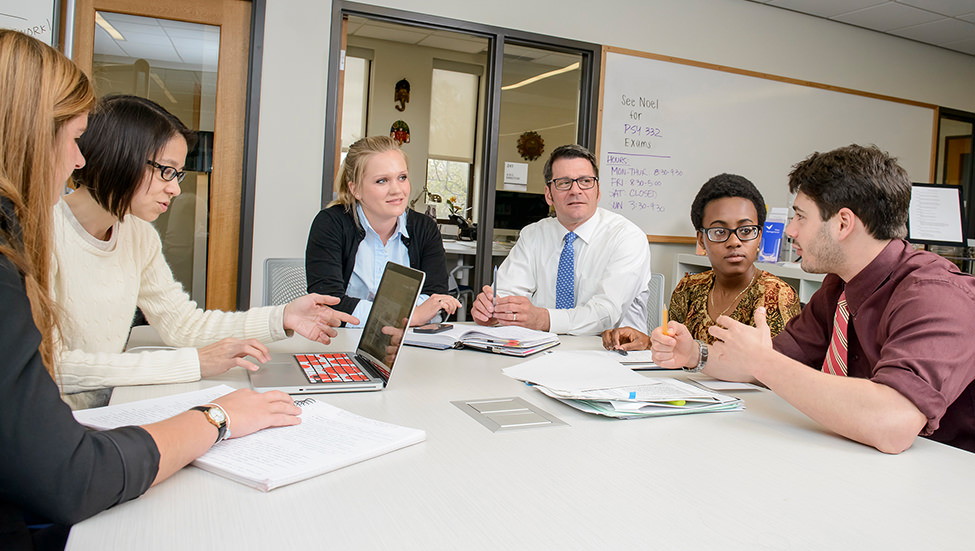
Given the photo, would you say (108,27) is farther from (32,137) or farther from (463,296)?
(32,137)

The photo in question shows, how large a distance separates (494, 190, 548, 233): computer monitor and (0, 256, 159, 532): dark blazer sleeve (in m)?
3.61

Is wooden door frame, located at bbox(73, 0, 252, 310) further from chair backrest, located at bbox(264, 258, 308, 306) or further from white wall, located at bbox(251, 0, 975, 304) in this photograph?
chair backrest, located at bbox(264, 258, 308, 306)

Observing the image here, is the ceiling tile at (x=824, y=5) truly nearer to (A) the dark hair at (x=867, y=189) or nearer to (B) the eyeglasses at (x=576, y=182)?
(B) the eyeglasses at (x=576, y=182)

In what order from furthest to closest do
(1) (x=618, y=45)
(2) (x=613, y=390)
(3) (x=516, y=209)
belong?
(3) (x=516, y=209), (1) (x=618, y=45), (2) (x=613, y=390)

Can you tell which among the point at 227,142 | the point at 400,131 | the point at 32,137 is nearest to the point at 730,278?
the point at 32,137

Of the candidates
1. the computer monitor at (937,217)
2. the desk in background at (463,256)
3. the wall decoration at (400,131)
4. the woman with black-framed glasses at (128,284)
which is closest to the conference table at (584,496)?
the woman with black-framed glasses at (128,284)

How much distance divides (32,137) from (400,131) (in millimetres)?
5676

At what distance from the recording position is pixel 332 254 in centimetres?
228

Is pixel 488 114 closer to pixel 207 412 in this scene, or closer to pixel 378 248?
pixel 378 248

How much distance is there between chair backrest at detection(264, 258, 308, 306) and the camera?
2381 mm

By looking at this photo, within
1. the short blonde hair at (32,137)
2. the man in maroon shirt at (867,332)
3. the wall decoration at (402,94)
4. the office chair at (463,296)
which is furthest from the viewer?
the wall decoration at (402,94)

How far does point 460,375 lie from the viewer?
55.7 inches

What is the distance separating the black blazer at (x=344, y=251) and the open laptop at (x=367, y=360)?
71 centimetres

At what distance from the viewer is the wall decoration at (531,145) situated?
5.66 metres
